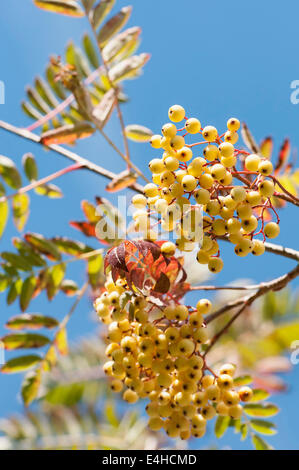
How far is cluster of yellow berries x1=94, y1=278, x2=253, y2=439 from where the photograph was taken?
1.22 meters

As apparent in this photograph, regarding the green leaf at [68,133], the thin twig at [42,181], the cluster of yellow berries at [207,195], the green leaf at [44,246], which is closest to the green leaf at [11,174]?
Answer: the thin twig at [42,181]

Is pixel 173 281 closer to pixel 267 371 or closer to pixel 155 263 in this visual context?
pixel 155 263

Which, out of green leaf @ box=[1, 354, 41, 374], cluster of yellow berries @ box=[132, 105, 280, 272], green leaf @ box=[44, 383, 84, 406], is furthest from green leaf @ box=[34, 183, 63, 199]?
green leaf @ box=[44, 383, 84, 406]

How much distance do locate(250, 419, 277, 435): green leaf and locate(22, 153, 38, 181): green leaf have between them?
1.12 meters

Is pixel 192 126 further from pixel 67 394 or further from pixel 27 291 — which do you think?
pixel 67 394

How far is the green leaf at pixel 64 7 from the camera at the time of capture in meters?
1.69

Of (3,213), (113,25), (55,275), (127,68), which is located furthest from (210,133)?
(3,213)

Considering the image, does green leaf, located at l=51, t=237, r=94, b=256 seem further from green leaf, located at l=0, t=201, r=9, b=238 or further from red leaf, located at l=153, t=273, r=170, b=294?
red leaf, located at l=153, t=273, r=170, b=294

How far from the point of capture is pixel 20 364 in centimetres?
175

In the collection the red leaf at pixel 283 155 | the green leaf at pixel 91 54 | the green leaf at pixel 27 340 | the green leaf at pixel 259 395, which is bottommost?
the green leaf at pixel 259 395

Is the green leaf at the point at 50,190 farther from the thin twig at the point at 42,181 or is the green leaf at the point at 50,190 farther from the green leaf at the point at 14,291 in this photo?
the green leaf at the point at 14,291

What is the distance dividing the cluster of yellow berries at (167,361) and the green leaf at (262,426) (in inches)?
11.4

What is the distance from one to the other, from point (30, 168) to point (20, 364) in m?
0.69
